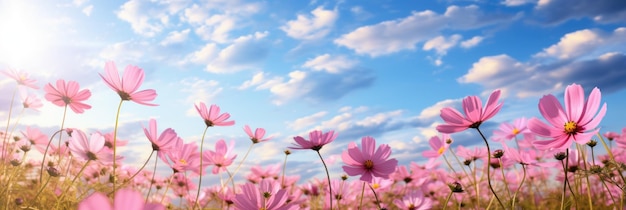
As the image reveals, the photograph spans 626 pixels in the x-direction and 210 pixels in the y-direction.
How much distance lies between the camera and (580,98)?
996 millimetres

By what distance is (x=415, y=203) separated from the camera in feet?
5.29

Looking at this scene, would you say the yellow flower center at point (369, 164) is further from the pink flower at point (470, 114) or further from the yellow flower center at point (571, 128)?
the yellow flower center at point (571, 128)

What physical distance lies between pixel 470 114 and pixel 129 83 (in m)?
0.84

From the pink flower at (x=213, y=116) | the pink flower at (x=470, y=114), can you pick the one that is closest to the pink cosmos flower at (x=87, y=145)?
the pink flower at (x=213, y=116)

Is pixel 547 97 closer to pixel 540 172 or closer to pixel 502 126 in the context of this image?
pixel 502 126

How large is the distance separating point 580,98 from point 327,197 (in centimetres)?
132

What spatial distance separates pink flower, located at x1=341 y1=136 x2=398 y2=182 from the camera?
4.30 ft

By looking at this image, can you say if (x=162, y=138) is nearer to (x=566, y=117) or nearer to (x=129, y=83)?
(x=129, y=83)

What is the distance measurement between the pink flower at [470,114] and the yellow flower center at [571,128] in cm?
13

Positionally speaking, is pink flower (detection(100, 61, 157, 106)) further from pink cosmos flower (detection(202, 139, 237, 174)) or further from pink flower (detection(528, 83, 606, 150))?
pink flower (detection(528, 83, 606, 150))

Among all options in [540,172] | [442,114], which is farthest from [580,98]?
[540,172]

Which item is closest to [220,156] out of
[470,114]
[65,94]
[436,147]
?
[65,94]

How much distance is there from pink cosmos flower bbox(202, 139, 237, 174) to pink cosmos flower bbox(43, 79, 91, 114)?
43cm

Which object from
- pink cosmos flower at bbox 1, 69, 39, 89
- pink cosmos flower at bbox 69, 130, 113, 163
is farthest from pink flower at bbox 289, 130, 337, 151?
pink cosmos flower at bbox 1, 69, 39, 89
